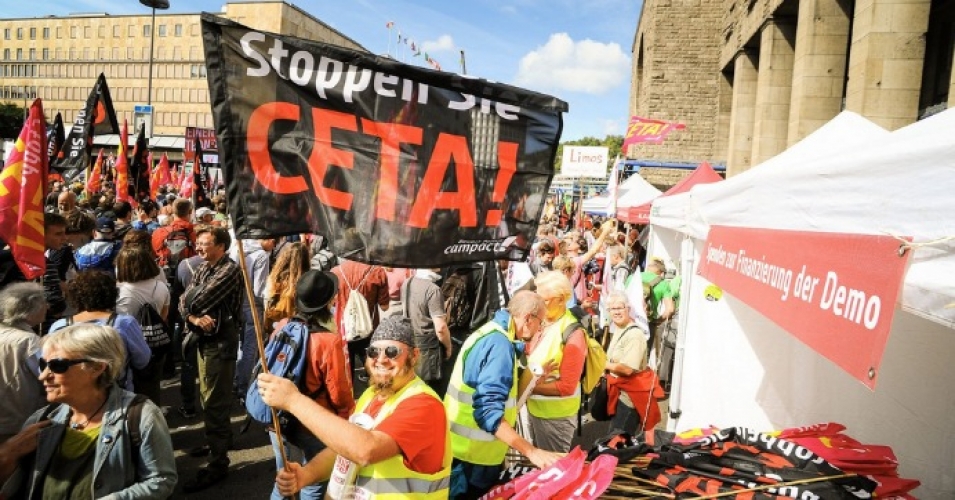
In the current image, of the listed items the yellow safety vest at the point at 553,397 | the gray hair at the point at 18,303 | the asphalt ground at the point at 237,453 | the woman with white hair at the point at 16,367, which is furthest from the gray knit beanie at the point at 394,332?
→ the asphalt ground at the point at 237,453

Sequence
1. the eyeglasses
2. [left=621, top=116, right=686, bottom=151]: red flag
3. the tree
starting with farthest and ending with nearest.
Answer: the tree → [left=621, top=116, right=686, bottom=151]: red flag → the eyeglasses

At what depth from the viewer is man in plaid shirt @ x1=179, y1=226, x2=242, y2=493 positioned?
4598 mm

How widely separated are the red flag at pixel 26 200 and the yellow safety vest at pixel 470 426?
3.36m

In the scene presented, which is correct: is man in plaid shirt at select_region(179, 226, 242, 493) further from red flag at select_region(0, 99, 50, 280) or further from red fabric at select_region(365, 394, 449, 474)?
red fabric at select_region(365, 394, 449, 474)

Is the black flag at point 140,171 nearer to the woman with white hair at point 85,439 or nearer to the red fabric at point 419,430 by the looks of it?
the woman with white hair at point 85,439

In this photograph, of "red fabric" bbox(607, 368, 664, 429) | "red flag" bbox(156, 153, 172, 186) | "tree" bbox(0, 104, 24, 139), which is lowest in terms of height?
"red fabric" bbox(607, 368, 664, 429)

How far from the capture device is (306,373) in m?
3.29

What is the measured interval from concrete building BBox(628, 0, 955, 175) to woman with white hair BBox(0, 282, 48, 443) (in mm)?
9463

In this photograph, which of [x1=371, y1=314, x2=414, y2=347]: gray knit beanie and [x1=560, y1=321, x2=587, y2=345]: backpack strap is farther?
[x1=560, y1=321, x2=587, y2=345]: backpack strap

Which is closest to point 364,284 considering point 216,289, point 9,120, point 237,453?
point 216,289

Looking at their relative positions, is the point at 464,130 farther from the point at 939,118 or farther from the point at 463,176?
the point at 939,118

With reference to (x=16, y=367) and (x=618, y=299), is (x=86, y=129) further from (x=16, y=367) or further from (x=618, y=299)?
(x=618, y=299)

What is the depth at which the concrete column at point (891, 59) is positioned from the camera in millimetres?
8203

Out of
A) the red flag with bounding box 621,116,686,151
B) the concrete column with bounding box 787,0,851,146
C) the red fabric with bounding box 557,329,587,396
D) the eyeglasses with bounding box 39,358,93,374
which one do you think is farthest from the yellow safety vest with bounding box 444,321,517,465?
the red flag with bounding box 621,116,686,151
